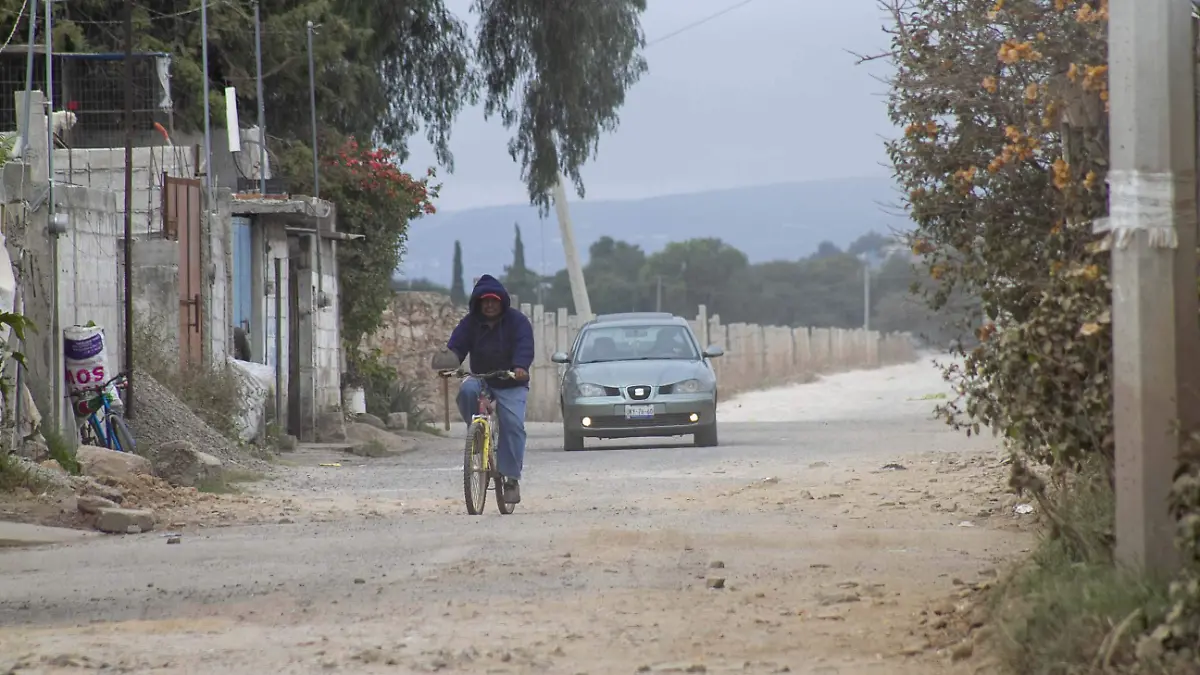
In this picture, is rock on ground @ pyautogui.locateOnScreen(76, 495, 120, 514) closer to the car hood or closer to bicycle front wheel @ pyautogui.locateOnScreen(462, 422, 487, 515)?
bicycle front wheel @ pyautogui.locateOnScreen(462, 422, 487, 515)

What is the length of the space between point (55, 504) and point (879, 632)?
24.4ft

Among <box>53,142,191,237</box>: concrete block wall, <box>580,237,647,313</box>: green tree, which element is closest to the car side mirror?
<box>53,142,191,237</box>: concrete block wall

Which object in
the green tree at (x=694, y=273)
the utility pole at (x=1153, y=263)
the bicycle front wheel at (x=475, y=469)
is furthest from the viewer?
the green tree at (x=694, y=273)

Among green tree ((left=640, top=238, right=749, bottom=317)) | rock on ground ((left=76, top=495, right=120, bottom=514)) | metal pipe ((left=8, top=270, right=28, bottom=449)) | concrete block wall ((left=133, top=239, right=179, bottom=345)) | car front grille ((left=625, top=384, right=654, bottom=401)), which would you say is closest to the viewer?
rock on ground ((left=76, top=495, right=120, bottom=514))

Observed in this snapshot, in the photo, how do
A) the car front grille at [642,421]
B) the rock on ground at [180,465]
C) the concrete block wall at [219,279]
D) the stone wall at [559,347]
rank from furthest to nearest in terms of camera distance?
1. the stone wall at [559,347]
2. the car front grille at [642,421]
3. the concrete block wall at [219,279]
4. the rock on ground at [180,465]

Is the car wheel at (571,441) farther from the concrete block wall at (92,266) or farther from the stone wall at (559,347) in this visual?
the stone wall at (559,347)

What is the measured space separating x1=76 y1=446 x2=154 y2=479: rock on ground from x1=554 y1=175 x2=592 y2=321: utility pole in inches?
999

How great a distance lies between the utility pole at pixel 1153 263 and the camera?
5836mm

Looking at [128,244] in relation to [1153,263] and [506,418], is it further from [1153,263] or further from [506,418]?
[1153,263]

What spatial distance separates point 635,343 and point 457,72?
10356mm

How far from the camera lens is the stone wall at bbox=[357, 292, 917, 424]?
37312 millimetres

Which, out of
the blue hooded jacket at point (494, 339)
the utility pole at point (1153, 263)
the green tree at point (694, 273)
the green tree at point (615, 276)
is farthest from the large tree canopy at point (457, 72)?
the green tree at point (694, 273)

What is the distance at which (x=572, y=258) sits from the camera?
4353cm

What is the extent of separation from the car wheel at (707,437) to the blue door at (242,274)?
5.37 metres
